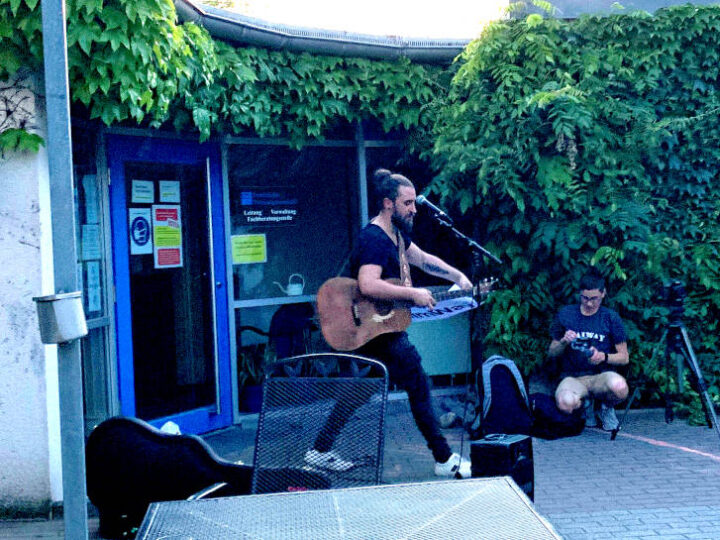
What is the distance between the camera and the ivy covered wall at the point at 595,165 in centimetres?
754

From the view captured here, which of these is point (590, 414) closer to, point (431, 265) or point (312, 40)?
point (431, 265)

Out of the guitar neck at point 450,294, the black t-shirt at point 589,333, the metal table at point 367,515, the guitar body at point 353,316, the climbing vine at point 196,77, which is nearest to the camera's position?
the metal table at point 367,515

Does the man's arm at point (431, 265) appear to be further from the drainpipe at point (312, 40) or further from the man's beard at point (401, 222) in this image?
the drainpipe at point (312, 40)

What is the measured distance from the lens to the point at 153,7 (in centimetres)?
521

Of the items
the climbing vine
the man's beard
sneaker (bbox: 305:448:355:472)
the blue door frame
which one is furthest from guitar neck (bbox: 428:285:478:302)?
sneaker (bbox: 305:448:355:472)

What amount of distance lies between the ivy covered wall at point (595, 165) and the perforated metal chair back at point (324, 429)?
161 inches

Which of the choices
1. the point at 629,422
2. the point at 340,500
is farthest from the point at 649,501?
the point at 340,500

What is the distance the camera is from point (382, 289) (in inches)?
218

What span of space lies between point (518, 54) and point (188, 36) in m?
3.16

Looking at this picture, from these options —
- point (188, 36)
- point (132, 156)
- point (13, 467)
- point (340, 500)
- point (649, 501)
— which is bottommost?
point (649, 501)

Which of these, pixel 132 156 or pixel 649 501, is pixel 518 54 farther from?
pixel 649 501

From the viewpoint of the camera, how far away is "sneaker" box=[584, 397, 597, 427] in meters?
7.26

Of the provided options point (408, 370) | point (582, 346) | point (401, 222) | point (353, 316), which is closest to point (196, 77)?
point (401, 222)

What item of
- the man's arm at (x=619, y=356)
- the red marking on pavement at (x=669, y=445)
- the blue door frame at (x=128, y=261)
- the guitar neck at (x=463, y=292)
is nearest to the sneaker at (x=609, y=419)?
the red marking on pavement at (x=669, y=445)
